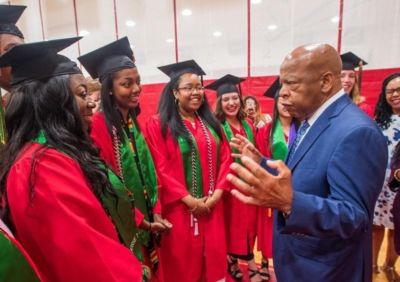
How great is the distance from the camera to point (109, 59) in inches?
77.1

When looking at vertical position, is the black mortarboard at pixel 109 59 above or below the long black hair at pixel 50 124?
above

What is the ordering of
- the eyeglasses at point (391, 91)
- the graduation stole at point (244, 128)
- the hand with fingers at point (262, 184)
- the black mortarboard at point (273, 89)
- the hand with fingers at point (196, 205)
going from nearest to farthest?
the hand with fingers at point (262, 184) → the hand with fingers at point (196, 205) → the eyeglasses at point (391, 91) → the graduation stole at point (244, 128) → the black mortarboard at point (273, 89)

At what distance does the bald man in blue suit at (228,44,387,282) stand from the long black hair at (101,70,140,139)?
3.55 feet

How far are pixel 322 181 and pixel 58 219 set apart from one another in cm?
94

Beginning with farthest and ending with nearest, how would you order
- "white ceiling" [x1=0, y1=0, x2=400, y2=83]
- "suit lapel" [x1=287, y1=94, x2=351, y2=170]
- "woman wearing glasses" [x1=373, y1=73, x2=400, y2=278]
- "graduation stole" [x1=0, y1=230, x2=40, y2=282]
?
"white ceiling" [x1=0, y1=0, x2=400, y2=83], "woman wearing glasses" [x1=373, y1=73, x2=400, y2=278], "suit lapel" [x1=287, y1=94, x2=351, y2=170], "graduation stole" [x1=0, y1=230, x2=40, y2=282]

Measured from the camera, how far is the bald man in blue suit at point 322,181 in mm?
890

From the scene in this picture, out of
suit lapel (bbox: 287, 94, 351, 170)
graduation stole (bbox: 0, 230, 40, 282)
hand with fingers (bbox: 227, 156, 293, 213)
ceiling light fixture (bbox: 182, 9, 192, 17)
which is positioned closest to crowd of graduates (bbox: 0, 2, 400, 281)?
graduation stole (bbox: 0, 230, 40, 282)

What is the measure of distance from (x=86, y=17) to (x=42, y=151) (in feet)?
21.2

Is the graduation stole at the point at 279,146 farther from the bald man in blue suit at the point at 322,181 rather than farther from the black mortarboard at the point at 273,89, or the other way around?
the bald man in blue suit at the point at 322,181

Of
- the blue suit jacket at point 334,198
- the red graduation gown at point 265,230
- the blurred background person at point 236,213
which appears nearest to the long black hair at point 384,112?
the red graduation gown at point 265,230

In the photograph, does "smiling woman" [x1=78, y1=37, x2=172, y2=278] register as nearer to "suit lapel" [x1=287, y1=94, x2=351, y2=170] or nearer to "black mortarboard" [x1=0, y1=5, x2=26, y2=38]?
"black mortarboard" [x1=0, y1=5, x2=26, y2=38]

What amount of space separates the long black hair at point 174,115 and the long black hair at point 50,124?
1.19 m

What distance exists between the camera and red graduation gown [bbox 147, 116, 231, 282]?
2.27 metres

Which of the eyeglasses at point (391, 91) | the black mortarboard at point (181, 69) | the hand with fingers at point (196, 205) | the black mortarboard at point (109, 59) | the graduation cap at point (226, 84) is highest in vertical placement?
the black mortarboard at point (109, 59)
